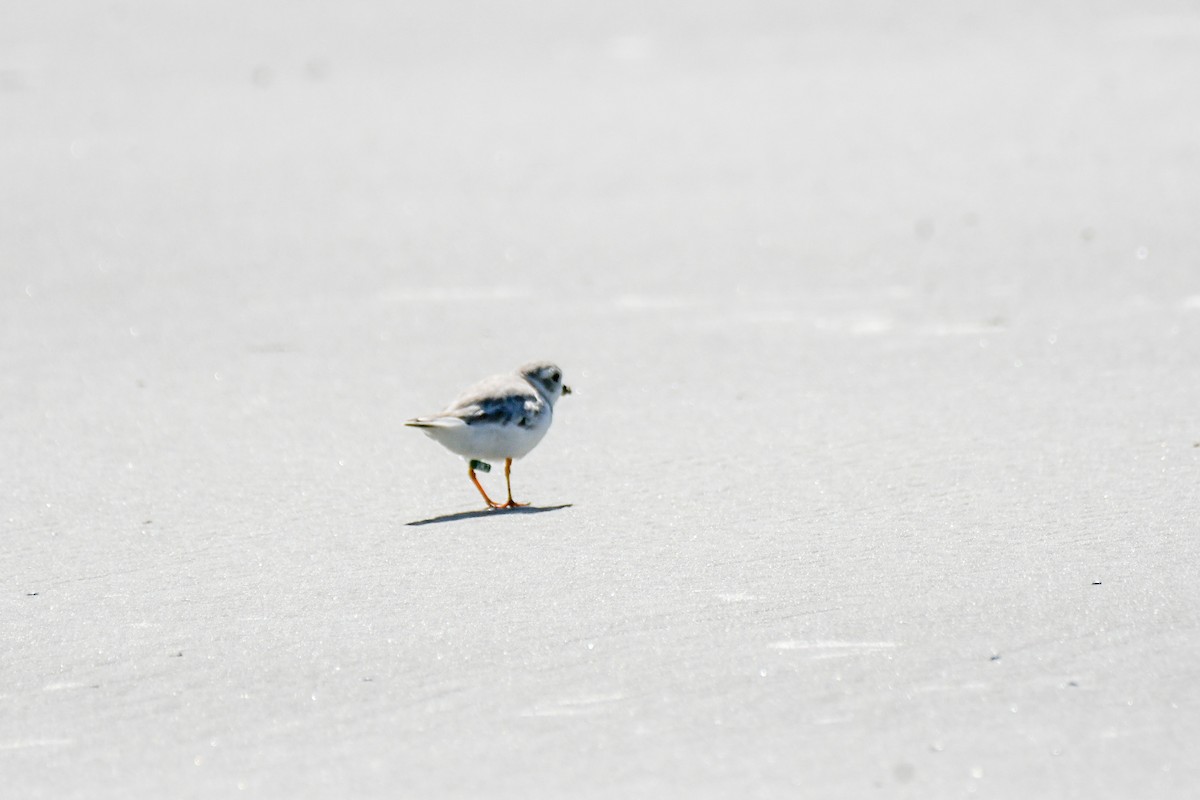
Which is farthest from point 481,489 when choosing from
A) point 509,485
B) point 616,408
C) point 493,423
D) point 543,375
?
point 616,408

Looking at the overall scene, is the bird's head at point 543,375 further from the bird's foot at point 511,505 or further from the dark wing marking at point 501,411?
the bird's foot at point 511,505

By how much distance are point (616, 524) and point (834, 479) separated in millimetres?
830

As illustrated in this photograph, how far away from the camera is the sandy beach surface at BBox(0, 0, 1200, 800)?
3.87m

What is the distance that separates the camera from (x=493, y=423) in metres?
5.91

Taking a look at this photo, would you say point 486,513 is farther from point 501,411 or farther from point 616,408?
point 616,408

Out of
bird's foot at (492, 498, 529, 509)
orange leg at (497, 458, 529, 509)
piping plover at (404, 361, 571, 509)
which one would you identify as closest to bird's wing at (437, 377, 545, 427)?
piping plover at (404, 361, 571, 509)

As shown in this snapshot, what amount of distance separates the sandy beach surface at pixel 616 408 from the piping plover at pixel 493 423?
18cm

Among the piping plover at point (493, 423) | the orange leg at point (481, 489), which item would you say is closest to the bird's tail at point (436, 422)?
the piping plover at point (493, 423)

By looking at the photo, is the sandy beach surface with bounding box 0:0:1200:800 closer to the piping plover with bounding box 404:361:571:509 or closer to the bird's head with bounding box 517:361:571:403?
the piping plover with bounding box 404:361:571:509

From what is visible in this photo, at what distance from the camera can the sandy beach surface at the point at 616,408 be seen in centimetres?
387

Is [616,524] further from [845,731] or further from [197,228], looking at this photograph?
[197,228]

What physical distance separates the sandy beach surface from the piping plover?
182mm

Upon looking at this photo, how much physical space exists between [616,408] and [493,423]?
120 cm

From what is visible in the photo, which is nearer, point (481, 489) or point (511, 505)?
point (511, 505)
